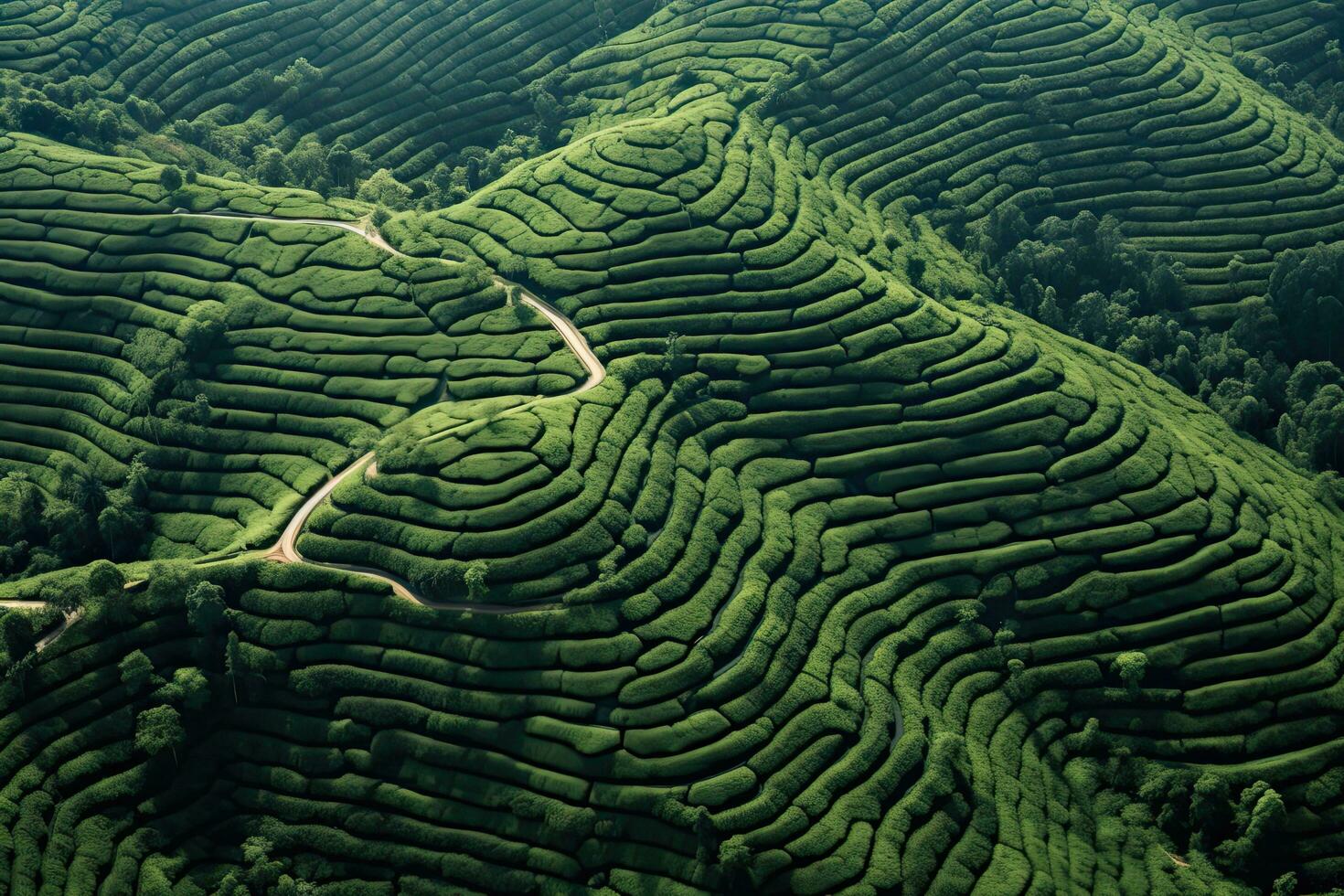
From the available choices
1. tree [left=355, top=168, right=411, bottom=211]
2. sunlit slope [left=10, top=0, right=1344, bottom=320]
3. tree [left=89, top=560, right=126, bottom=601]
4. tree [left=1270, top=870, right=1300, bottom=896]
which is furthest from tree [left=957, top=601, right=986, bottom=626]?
tree [left=355, top=168, right=411, bottom=211]

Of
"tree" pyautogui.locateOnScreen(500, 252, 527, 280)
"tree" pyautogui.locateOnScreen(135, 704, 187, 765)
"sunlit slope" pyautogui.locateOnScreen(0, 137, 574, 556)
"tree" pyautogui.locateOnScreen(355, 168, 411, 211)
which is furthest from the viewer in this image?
"tree" pyautogui.locateOnScreen(355, 168, 411, 211)

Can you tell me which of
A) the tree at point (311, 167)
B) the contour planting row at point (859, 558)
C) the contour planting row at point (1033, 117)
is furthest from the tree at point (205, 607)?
the contour planting row at point (1033, 117)

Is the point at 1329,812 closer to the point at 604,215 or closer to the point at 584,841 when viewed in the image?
the point at 584,841

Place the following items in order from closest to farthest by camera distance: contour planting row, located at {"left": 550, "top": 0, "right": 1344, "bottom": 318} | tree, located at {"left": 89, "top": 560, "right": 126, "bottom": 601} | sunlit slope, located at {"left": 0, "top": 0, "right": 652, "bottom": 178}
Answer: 1. tree, located at {"left": 89, "top": 560, "right": 126, "bottom": 601}
2. contour planting row, located at {"left": 550, "top": 0, "right": 1344, "bottom": 318}
3. sunlit slope, located at {"left": 0, "top": 0, "right": 652, "bottom": 178}

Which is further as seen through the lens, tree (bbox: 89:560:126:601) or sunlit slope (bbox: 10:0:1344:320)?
sunlit slope (bbox: 10:0:1344:320)

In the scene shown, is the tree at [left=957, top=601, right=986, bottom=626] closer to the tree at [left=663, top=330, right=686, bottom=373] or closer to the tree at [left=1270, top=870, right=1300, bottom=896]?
the tree at [left=1270, top=870, right=1300, bottom=896]

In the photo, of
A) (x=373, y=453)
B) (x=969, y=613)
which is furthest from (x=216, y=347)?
(x=969, y=613)

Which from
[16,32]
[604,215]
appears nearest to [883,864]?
[604,215]
